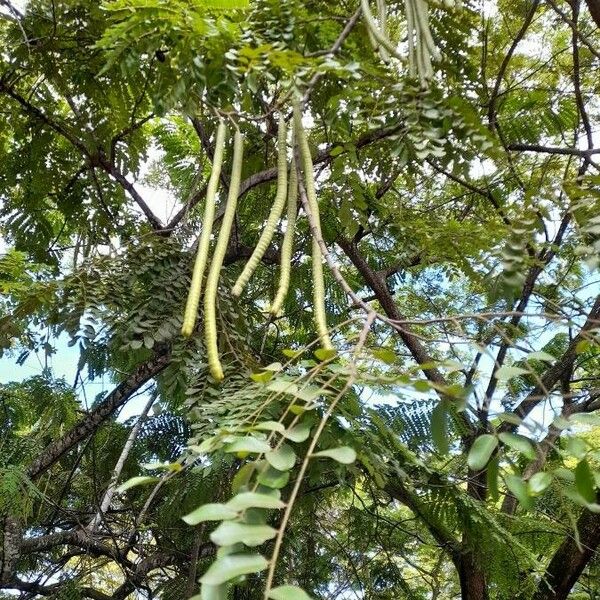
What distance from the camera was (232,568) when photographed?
1.24 ft

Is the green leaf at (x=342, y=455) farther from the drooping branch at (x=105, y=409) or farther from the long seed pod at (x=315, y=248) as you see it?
the drooping branch at (x=105, y=409)

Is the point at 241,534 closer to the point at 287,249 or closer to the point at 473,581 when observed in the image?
the point at 287,249

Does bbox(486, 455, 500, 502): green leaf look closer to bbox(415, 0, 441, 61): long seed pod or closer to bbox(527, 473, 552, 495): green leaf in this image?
bbox(527, 473, 552, 495): green leaf

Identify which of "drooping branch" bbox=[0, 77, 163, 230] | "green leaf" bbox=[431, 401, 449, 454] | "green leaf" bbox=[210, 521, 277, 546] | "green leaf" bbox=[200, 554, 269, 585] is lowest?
"green leaf" bbox=[200, 554, 269, 585]

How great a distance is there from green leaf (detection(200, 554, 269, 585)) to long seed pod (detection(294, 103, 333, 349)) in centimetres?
27

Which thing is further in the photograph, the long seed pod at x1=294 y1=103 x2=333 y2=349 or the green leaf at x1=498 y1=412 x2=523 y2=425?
the long seed pod at x1=294 y1=103 x2=333 y2=349

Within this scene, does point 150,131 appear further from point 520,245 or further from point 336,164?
point 520,245

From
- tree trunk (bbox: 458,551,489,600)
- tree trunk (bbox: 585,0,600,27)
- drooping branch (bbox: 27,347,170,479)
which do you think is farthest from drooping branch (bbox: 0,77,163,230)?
tree trunk (bbox: 458,551,489,600)

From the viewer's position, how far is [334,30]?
1065 millimetres

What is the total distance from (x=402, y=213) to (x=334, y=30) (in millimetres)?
828

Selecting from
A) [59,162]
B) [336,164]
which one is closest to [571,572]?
[336,164]

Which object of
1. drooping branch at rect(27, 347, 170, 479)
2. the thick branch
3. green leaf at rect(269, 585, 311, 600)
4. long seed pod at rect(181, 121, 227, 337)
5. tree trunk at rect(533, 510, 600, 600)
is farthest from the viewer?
the thick branch

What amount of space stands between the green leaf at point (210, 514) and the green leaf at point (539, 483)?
0.25 m

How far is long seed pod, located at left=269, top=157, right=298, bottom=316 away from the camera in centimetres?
72
